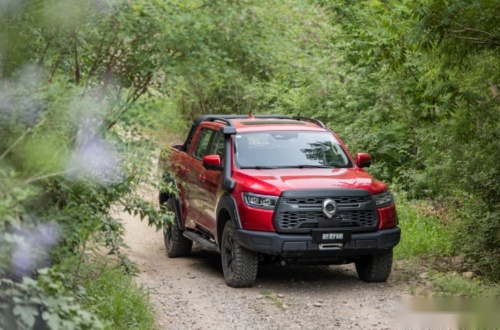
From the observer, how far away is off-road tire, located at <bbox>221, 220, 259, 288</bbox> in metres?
10.6

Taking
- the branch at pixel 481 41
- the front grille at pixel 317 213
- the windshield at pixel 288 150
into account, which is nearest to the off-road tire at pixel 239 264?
the front grille at pixel 317 213

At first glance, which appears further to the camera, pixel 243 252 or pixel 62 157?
pixel 243 252

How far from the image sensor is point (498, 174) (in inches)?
472

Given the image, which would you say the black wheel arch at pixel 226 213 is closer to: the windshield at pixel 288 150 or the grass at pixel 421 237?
the windshield at pixel 288 150

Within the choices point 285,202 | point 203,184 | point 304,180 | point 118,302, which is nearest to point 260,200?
point 285,202

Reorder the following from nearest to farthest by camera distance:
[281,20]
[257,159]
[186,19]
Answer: [186,19] → [281,20] → [257,159]

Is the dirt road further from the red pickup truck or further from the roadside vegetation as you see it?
the roadside vegetation

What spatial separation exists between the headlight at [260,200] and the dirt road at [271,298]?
3.46ft

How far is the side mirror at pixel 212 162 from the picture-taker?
441 inches

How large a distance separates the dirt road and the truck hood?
4.12 ft

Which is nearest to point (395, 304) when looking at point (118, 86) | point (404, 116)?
point (118, 86)

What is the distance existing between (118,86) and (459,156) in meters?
6.62

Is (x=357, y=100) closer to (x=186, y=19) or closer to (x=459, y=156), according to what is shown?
(x=459, y=156)

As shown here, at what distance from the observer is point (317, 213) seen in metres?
10.4
